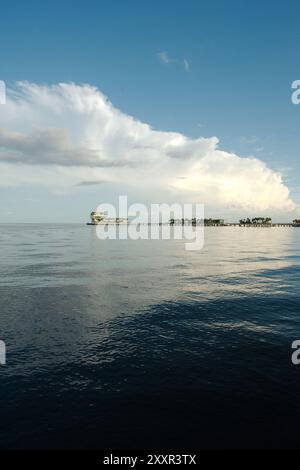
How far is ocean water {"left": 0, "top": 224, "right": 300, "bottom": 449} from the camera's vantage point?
1919cm

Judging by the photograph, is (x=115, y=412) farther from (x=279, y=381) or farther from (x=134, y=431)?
(x=279, y=381)

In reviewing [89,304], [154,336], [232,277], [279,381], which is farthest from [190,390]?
[232,277]

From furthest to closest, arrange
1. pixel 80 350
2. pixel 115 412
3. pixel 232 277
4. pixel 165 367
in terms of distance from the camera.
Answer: pixel 232 277 → pixel 80 350 → pixel 165 367 → pixel 115 412

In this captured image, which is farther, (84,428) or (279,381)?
(279,381)

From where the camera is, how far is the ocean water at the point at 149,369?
19.2 m

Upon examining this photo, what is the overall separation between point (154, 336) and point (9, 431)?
17.1 meters

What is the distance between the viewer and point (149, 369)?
2642 cm

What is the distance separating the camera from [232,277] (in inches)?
2633
